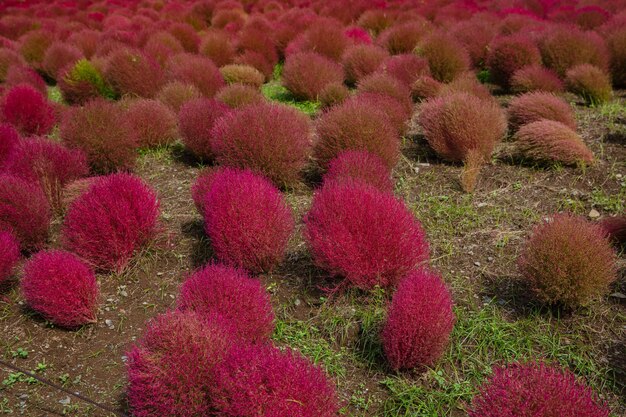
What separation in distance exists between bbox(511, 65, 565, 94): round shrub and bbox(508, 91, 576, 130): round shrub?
0.92 metres

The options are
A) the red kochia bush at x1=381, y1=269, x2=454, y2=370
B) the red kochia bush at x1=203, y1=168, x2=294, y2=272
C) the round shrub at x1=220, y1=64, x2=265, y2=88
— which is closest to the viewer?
the red kochia bush at x1=381, y1=269, x2=454, y2=370

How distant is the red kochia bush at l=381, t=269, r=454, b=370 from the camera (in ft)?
8.95

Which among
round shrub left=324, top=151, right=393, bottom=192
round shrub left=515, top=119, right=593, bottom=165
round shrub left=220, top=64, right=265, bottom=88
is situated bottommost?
round shrub left=220, top=64, right=265, bottom=88

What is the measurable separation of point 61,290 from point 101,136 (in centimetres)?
198

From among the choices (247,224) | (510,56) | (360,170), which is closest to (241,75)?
(510,56)

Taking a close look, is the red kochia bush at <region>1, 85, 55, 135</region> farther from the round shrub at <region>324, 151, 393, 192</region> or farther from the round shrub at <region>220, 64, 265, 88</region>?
the round shrub at <region>324, 151, 393, 192</region>

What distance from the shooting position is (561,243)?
120 inches

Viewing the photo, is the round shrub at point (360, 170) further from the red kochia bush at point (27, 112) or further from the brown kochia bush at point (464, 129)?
the red kochia bush at point (27, 112)

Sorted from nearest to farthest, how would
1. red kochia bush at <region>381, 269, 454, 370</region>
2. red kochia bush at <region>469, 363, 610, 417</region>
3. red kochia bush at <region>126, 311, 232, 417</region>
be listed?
red kochia bush at <region>469, 363, 610, 417</region> → red kochia bush at <region>126, 311, 232, 417</region> → red kochia bush at <region>381, 269, 454, 370</region>

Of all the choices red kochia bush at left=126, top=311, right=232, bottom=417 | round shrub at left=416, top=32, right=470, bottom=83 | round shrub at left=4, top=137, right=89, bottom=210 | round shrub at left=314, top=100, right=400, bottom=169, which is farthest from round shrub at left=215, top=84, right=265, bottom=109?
red kochia bush at left=126, top=311, right=232, bottom=417

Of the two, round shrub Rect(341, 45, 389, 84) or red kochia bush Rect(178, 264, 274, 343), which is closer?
red kochia bush Rect(178, 264, 274, 343)

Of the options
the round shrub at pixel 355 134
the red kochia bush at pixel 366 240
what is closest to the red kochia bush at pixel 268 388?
the red kochia bush at pixel 366 240

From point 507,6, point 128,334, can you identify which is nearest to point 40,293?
point 128,334

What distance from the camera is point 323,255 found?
128 inches
